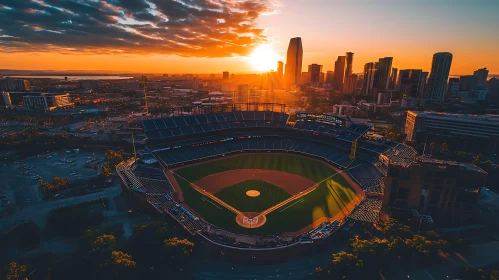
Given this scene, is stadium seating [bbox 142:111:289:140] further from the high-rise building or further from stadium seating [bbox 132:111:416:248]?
the high-rise building

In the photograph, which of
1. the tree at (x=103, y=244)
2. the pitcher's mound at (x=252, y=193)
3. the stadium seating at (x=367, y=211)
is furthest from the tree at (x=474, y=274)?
the tree at (x=103, y=244)

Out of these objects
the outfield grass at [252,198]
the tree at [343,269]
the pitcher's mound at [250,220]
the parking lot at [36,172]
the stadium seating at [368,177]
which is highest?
the stadium seating at [368,177]

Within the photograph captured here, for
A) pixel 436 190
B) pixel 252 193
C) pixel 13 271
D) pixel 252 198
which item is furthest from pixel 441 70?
pixel 13 271

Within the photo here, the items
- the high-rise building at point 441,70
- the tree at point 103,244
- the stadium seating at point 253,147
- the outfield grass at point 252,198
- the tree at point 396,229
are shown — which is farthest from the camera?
the high-rise building at point 441,70

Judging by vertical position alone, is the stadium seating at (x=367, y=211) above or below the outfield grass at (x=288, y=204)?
above

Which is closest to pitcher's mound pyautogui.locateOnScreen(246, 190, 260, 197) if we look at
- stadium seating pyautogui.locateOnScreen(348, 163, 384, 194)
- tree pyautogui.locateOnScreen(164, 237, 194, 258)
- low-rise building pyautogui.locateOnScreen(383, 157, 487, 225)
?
tree pyautogui.locateOnScreen(164, 237, 194, 258)

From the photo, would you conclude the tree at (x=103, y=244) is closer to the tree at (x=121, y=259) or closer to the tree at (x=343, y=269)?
the tree at (x=121, y=259)
